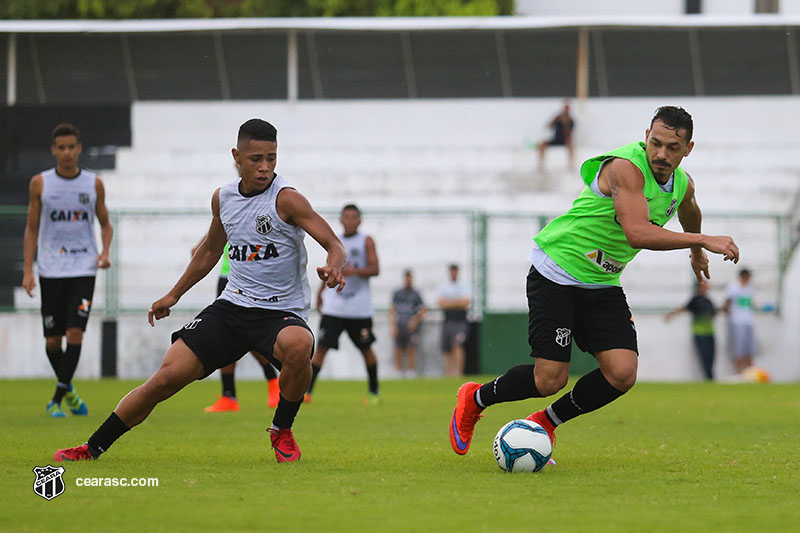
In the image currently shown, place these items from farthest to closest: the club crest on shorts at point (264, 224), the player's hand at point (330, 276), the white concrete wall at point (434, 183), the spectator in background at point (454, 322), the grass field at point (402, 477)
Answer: the white concrete wall at point (434, 183)
the spectator in background at point (454, 322)
the club crest on shorts at point (264, 224)
the player's hand at point (330, 276)
the grass field at point (402, 477)

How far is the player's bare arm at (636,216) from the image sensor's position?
6559 millimetres

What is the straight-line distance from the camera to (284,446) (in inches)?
299

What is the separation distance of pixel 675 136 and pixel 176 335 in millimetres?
3218

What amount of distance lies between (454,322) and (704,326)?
474 cm

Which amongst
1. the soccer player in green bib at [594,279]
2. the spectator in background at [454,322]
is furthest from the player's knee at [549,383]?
the spectator in background at [454,322]

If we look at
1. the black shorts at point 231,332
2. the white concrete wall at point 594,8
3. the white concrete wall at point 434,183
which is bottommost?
the black shorts at point 231,332

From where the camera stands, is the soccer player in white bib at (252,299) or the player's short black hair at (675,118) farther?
the soccer player in white bib at (252,299)

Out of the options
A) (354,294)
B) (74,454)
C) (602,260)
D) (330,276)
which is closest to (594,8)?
(354,294)

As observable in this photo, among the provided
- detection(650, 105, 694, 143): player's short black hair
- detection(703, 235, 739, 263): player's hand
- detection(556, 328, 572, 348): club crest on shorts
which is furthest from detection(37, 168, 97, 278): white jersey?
detection(703, 235, 739, 263): player's hand

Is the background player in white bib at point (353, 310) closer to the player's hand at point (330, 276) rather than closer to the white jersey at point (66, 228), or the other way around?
the white jersey at point (66, 228)

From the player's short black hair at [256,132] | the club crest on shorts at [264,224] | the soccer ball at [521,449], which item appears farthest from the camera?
the club crest on shorts at [264,224]

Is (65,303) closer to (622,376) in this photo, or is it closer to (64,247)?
(64,247)

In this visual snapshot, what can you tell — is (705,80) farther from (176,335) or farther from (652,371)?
(176,335)

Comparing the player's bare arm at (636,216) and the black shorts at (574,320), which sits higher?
the player's bare arm at (636,216)
